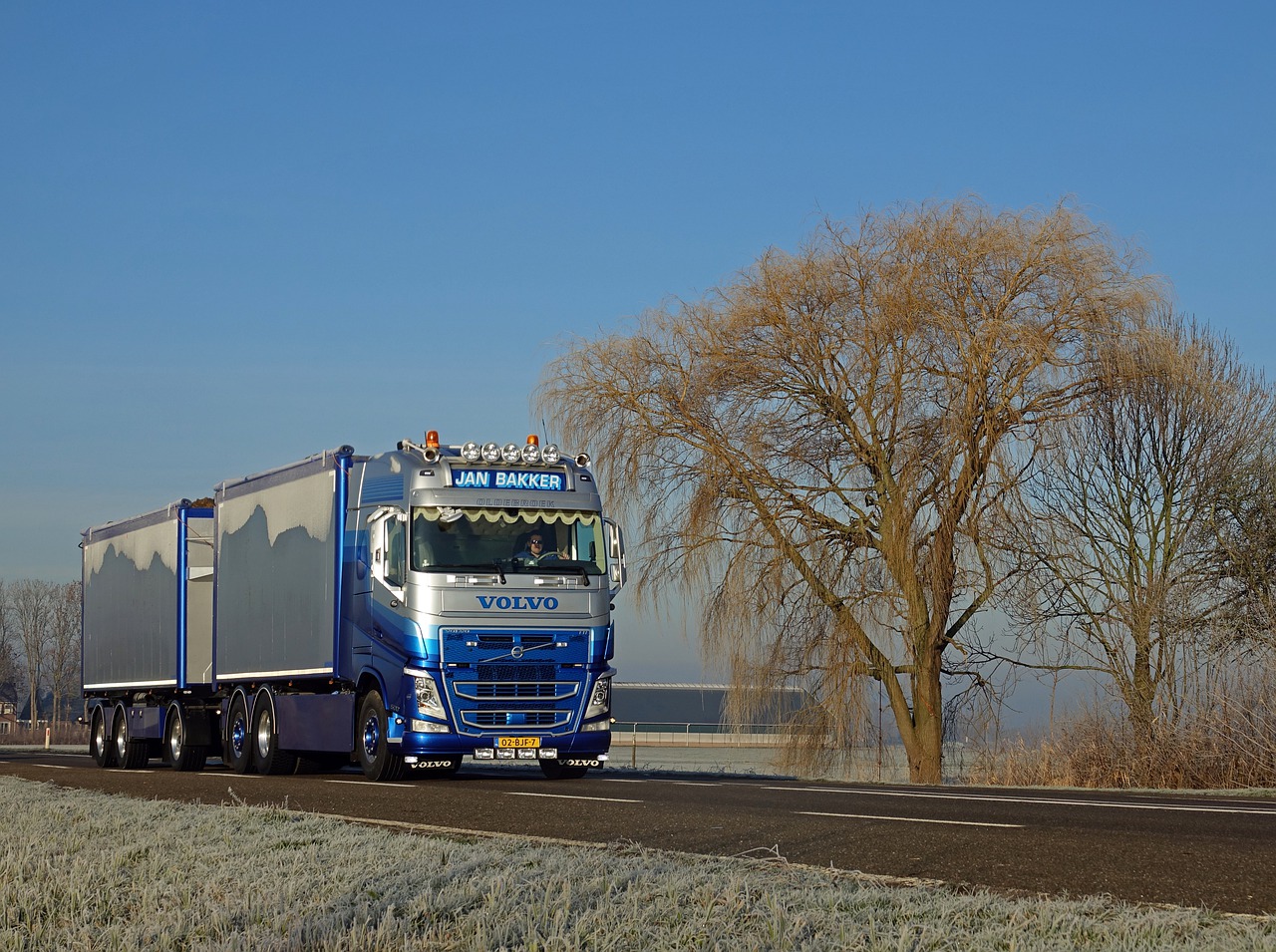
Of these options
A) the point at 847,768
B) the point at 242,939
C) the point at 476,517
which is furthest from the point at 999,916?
the point at 847,768

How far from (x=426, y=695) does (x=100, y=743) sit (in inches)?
574

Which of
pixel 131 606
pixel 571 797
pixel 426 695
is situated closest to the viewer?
pixel 571 797

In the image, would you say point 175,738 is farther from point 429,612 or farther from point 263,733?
point 429,612

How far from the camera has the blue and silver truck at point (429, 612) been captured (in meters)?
17.5

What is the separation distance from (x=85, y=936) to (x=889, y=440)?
805 inches

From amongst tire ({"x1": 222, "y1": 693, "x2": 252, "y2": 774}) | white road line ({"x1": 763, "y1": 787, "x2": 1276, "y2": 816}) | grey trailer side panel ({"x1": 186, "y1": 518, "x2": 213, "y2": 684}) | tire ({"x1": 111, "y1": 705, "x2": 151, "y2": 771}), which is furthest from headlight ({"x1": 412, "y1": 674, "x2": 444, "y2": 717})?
tire ({"x1": 111, "y1": 705, "x2": 151, "y2": 771})

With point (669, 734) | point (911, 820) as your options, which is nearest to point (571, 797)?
point (911, 820)

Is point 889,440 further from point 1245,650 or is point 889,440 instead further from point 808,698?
point 1245,650

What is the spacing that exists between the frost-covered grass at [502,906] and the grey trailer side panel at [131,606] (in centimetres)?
1594

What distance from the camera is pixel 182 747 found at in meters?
24.1

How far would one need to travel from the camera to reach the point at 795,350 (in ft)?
85.9

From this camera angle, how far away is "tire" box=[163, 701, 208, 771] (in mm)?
24047

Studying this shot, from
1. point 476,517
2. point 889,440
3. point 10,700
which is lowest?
point 10,700

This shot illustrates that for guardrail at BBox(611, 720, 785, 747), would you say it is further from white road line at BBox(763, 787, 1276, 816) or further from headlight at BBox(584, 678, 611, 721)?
white road line at BBox(763, 787, 1276, 816)
